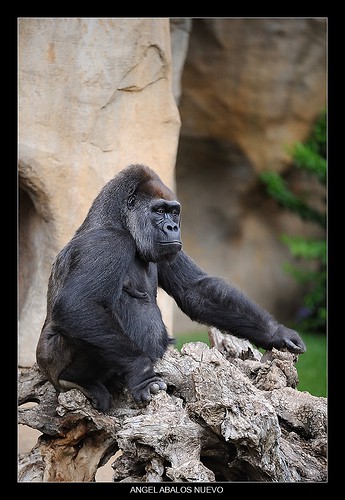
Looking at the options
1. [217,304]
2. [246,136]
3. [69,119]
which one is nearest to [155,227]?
[217,304]

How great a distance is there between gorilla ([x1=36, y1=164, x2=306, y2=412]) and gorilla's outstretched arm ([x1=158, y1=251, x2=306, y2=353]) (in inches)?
0.4

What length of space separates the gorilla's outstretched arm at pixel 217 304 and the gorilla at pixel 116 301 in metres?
0.01

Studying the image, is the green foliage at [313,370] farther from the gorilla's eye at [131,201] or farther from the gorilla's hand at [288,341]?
the gorilla's eye at [131,201]

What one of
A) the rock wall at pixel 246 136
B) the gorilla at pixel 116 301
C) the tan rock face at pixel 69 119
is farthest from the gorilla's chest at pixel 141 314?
the rock wall at pixel 246 136

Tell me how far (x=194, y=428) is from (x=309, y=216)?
20.0ft

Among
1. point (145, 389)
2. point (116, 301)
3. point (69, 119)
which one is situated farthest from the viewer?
point (69, 119)

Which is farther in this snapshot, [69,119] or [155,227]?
[69,119]

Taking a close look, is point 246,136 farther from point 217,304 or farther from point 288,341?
point 288,341

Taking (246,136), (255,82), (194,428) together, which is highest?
(255,82)

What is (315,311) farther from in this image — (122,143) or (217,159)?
(122,143)

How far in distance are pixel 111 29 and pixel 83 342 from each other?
2.53 m

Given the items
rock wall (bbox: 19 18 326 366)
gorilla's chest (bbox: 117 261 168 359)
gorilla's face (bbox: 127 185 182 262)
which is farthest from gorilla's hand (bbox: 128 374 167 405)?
rock wall (bbox: 19 18 326 366)

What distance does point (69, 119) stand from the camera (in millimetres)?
4773

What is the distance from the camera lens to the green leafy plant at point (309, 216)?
8.38m
